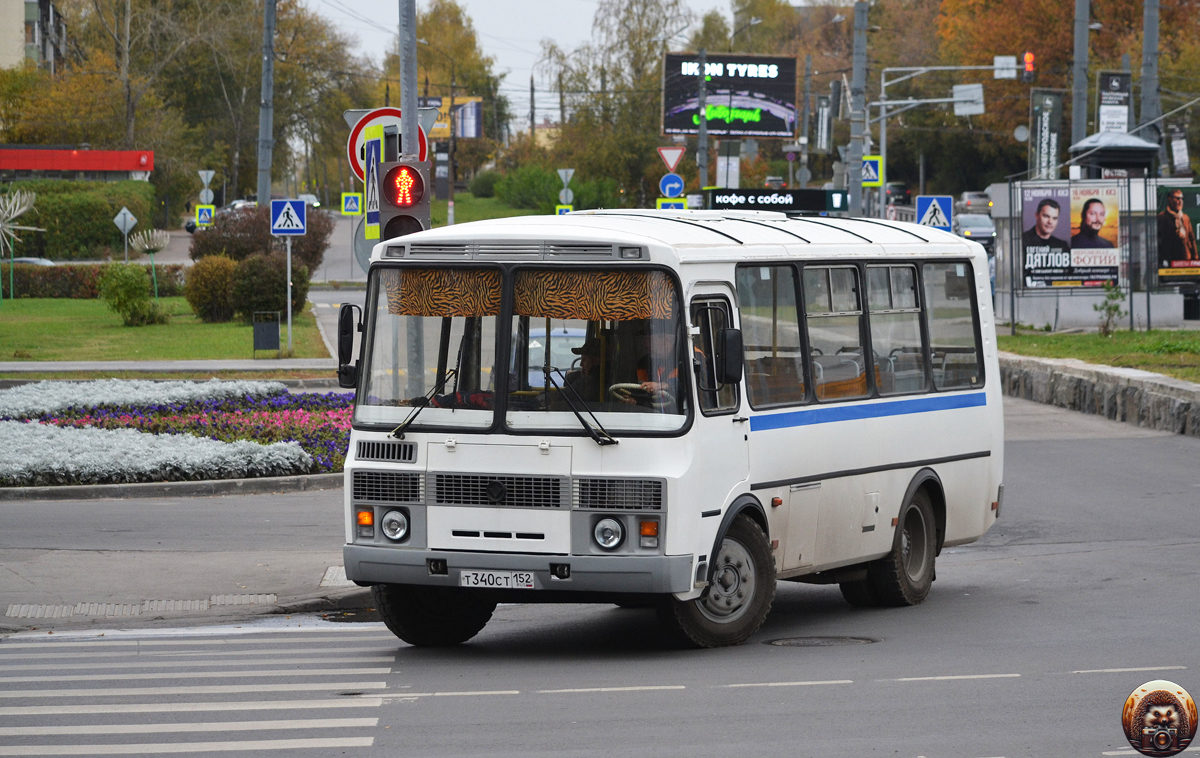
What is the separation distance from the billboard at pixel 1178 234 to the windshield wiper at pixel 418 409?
27.2 meters

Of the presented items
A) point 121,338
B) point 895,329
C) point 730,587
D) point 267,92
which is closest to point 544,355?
point 730,587

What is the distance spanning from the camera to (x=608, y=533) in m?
8.19

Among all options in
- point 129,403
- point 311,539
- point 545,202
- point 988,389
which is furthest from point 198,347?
point 545,202

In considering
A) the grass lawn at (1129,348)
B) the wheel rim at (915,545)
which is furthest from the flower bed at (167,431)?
the grass lawn at (1129,348)

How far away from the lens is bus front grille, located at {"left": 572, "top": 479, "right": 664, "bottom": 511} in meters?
8.16

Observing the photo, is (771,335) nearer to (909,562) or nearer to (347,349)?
(909,562)

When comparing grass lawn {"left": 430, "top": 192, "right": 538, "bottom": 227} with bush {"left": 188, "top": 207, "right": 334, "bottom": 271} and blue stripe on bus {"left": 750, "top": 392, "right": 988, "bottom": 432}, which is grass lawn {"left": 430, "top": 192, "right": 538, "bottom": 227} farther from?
blue stripe on bus {"left": 750, "top": 392, "right": 988, "bottom": 432}

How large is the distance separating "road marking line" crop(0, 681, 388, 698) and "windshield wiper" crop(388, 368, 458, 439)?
1.39 m

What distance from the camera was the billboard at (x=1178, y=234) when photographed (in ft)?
107

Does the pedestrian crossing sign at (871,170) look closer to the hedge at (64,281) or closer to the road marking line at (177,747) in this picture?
the hedge at (64,281)

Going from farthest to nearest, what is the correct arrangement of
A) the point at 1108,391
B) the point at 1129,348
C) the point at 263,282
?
the point at 263,282
the point at 1129,348
the point at 1108,391

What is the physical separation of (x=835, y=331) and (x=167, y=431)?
36.5ft

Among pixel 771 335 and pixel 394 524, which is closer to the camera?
pixel 394 524

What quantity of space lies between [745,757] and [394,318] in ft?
11.9
